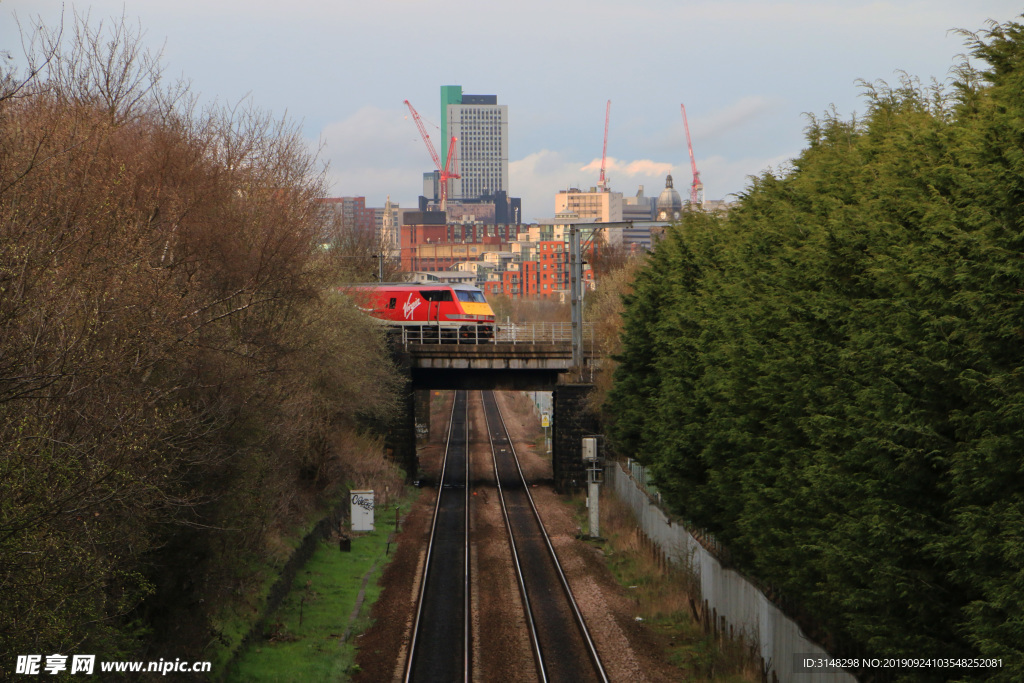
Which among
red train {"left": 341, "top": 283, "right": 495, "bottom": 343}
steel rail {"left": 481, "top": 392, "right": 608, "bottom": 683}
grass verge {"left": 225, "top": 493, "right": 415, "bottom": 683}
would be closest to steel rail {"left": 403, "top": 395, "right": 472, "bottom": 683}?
grass verge {"left": 225, "top": 493, "right": 415, "bottom": 683}

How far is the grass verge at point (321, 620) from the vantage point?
17531 millimetres

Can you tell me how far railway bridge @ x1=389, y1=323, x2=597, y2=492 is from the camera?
1617 inches

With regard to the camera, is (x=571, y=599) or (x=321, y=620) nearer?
(x=321, y=620)

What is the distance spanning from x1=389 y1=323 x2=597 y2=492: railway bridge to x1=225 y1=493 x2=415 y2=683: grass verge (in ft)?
42.5

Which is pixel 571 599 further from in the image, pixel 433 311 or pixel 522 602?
pixel 433 311

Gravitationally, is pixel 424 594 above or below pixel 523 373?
below

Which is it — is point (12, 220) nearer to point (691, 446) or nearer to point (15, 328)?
point (15, 328)

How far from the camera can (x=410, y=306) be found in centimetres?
4859

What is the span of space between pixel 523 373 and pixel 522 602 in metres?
22.7

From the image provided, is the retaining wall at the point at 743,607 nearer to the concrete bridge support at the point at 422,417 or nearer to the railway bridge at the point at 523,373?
the railway bridge at the point at 523,373

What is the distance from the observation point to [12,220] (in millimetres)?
10555

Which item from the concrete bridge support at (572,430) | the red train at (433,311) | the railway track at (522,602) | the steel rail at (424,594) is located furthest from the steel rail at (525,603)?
the red train at (433,311)

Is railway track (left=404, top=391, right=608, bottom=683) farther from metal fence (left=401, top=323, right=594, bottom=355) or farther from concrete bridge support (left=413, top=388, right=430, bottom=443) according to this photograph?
concrete bridge support (left=413, top=388, right=430, bottom=443)

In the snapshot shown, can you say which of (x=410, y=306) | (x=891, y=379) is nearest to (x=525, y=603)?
(x=891, y=379)
